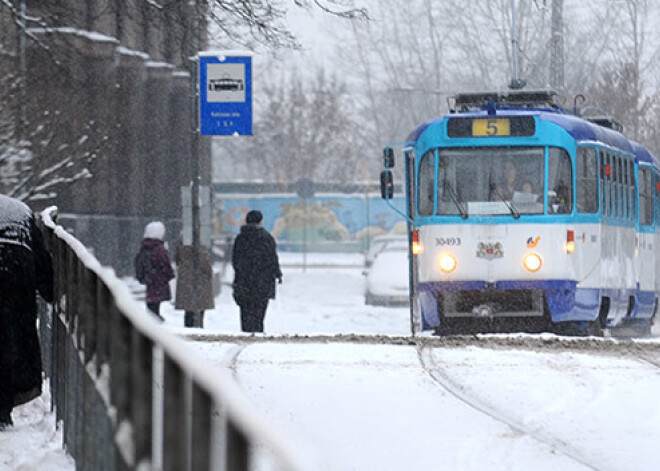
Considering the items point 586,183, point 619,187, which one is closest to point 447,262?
point 586,183

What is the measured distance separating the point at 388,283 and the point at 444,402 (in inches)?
864

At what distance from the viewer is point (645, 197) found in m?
25.2

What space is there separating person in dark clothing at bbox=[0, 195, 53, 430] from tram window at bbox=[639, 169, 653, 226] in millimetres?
17905

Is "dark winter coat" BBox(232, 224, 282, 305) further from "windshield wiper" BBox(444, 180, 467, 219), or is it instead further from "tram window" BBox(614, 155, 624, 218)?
"tram window" BBox(614, 155, 624, 218)

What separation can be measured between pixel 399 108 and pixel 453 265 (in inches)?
2252

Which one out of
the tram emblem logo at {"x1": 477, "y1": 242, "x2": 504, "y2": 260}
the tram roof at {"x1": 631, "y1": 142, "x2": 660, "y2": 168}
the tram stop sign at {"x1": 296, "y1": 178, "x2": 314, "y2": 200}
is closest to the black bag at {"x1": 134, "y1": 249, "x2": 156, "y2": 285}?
the tram emblem logo at {"x1": 477, "y1": 242, "x2": 504, "y2": 260}

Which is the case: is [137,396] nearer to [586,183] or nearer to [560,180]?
[560,180]

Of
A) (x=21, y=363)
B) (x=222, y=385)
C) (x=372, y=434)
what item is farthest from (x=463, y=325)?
(x=222, y=385)

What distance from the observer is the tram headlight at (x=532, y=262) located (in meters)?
19.6

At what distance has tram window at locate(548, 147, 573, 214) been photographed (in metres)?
19.8

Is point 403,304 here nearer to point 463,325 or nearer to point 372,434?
point 463,325

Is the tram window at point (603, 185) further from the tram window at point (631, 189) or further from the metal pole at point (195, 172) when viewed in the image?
the metal pole at point (195, 172)

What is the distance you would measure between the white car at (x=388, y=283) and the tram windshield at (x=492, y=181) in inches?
501

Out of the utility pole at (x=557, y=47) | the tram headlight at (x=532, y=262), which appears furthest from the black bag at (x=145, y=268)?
the utility pole at (x=557, y=47)
